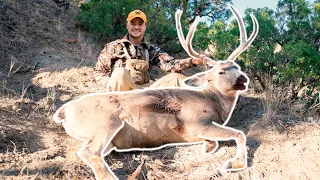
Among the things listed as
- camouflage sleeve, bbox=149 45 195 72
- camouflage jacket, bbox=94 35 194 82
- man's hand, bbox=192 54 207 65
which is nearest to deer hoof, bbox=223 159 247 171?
man's hand, bbox=192 54 207 65

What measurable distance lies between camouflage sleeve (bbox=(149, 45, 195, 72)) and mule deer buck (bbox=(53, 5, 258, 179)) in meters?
0.61

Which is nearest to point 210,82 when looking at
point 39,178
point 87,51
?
point 39,178

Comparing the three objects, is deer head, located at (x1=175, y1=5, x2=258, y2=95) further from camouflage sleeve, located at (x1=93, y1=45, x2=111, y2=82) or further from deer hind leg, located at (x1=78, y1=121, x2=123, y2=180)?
camouflage sleeve, located at (x1=93, y1=45, x2=111, y2=82)

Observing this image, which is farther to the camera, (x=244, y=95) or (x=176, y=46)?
(x=176, y=46)

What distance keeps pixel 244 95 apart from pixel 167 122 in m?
2.59

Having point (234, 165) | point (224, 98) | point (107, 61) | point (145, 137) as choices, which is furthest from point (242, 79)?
point (107, 61)

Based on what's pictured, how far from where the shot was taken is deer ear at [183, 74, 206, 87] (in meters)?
4.09

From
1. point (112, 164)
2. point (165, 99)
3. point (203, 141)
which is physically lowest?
point (112, 164)

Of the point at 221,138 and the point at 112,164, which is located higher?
the point at 221,138

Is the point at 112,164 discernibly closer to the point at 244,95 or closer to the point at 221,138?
the point at 221,138

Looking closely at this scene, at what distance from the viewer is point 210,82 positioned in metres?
4.05

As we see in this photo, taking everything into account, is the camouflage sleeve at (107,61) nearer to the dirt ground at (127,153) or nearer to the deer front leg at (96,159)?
the dirt ground at (127,153)

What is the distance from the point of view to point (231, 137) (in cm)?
363

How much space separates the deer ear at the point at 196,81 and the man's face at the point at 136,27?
4.16 ft
